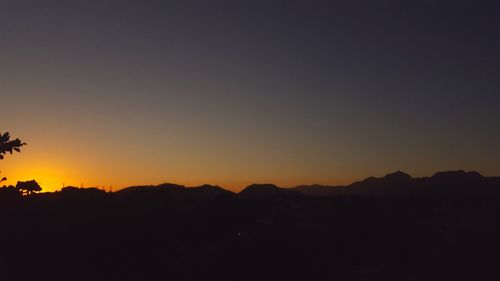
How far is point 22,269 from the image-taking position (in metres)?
21.6

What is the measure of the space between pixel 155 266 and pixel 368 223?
4084cm

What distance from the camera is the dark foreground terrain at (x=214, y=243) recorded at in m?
→ 22.8

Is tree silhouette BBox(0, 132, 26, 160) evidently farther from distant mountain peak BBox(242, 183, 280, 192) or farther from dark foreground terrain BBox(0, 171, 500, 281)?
distant mountain peak BBox(242, 183, 280, 192)

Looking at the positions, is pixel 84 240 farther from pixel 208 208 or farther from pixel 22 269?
pixel 208 208

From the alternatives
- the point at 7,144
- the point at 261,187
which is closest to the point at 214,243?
the point at 7,144

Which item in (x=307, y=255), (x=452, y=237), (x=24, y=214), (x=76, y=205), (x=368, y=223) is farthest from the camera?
(x=368, y=223)

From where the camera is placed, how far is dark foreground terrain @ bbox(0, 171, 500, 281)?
22.8 meters

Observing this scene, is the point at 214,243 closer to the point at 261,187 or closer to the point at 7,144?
the point at 7,144

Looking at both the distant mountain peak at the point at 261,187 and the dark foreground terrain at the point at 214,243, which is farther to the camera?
the distant mountain peak at the point at 261,187

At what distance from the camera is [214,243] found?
3559 cm

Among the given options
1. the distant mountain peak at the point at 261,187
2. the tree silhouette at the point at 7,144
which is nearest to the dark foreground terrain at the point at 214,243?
the tree silhouette at the point at 7,144

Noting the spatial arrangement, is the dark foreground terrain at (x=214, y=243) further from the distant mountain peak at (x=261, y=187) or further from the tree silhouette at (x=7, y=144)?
the distant mountain peak at (x=261, y=187)

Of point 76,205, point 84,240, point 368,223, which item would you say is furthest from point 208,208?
point 84,240

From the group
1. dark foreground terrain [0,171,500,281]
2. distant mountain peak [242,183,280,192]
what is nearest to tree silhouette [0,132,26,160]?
dark foreground terrain [0,171,500,281]
